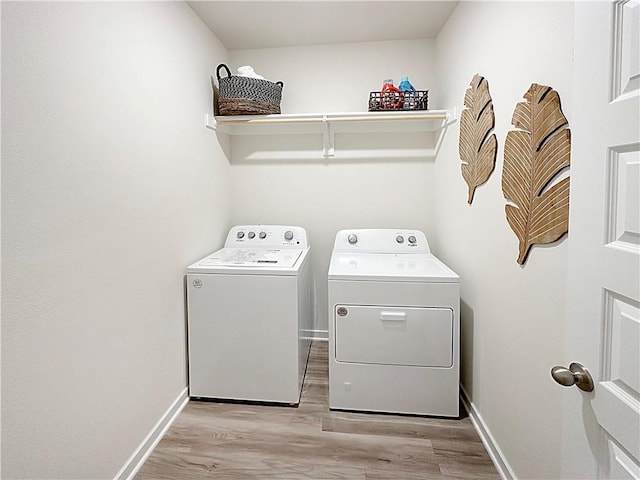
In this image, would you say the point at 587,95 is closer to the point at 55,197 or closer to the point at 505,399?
the point at 505,399

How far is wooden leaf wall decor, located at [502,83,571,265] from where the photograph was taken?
3.80ft

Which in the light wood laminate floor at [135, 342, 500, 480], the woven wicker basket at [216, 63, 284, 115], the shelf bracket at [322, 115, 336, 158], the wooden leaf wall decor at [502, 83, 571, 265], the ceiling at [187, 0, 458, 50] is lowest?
the light wood laminate floor at [135, 342, 500, 480]

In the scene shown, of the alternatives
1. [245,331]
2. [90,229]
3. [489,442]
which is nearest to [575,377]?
[489,442]

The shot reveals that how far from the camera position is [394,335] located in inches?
78.9

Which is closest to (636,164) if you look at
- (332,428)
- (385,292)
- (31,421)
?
(385,292)

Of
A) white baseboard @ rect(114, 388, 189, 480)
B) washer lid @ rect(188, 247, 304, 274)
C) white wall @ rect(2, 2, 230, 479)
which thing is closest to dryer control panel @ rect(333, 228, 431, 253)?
washer lid @ rect(188, 247, 304, 274)

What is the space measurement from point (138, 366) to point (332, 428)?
1024 mm

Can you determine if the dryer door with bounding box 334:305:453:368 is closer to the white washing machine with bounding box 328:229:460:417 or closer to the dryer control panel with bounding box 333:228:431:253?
the white washing machine with bounding box 328:229:460:417

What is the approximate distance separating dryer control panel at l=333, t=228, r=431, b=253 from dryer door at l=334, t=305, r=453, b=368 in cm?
73

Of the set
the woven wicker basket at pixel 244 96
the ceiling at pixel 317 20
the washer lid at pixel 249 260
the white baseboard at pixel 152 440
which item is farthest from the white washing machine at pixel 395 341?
the ceiling at pixel 317 20

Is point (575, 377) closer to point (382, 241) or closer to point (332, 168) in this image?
point (382, 241)

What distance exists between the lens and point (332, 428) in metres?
1.94

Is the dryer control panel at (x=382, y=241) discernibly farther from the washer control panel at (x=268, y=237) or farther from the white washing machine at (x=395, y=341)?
the white washing machine at (x=395, y=341)

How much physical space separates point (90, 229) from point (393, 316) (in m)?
1.47
